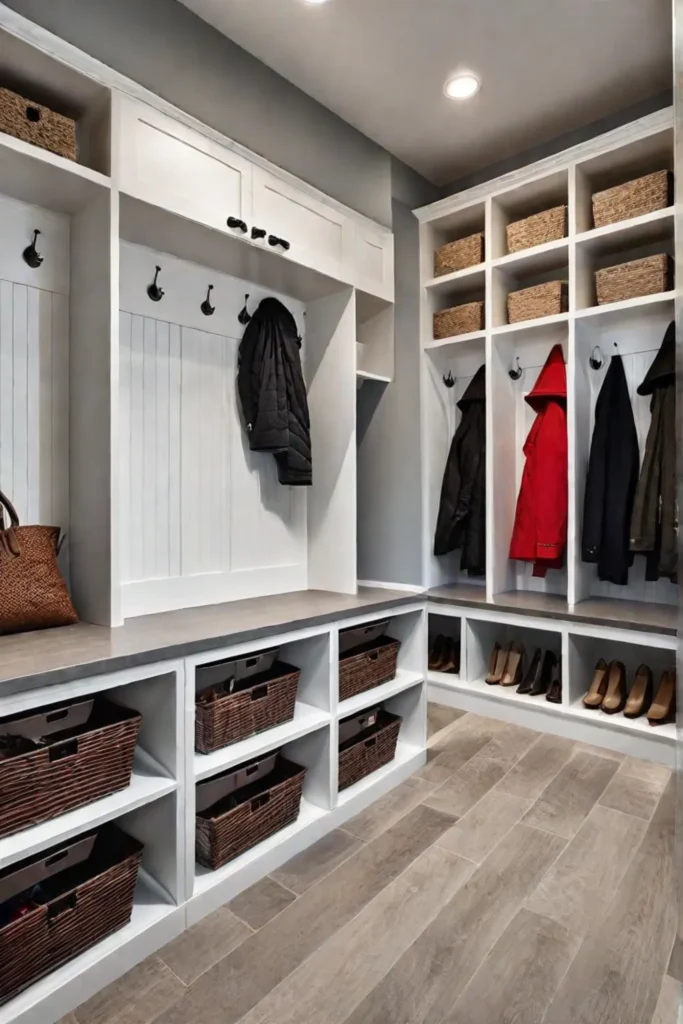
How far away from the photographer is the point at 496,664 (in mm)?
3064

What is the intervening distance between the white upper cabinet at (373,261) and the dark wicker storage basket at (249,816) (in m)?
1.99

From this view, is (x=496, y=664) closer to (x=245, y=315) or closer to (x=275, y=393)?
(x=275, y=393)

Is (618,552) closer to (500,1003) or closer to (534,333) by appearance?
(534,333)

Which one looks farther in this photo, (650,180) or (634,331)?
(634,331)

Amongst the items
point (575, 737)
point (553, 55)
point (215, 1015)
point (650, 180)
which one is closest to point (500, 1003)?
point (215, 1015)

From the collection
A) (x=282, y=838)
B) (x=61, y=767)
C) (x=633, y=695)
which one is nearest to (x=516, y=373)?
(x=633, y=695)

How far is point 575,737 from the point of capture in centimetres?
264

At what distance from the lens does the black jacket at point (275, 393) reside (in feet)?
7.76

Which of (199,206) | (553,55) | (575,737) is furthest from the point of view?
(575,737)

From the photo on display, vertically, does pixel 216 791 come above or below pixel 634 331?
below

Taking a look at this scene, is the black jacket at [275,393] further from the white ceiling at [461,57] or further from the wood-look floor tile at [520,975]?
the wood-look floor tile at [520,975]

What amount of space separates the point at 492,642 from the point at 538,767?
2.97ft

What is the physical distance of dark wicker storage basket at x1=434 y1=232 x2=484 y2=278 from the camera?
299 cm

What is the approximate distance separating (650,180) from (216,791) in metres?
2.88
